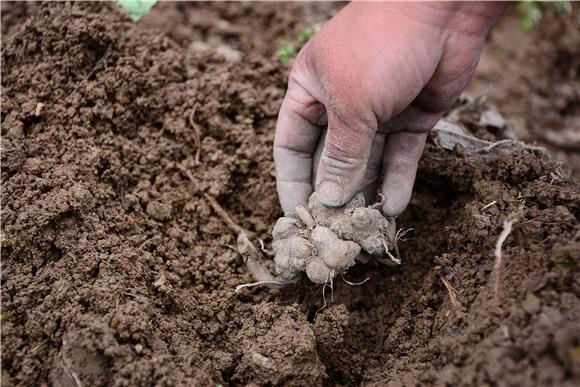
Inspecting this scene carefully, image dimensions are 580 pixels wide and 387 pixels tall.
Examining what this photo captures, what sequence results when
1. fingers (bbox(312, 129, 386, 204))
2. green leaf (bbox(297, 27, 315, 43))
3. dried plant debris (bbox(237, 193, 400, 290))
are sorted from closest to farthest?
dried plant debris (bbox(237, 193, 400, 290)) → fingers (bbox(312, 129, 386, 204)) → green leaf (bbox(297, 27, 315, 43))

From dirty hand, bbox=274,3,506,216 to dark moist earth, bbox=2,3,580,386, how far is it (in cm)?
27

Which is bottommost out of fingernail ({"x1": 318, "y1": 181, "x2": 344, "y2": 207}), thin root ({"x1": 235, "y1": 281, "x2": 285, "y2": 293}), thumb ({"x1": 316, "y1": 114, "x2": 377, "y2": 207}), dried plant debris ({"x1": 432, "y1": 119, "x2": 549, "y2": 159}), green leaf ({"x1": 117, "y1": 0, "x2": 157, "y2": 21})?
thin root ({"x1": 235, "y1": 281, "x2": 285, "y2": 293})

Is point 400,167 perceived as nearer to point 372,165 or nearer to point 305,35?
point 372,165

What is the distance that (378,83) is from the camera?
207 cm

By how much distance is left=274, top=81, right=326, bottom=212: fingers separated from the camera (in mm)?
2504

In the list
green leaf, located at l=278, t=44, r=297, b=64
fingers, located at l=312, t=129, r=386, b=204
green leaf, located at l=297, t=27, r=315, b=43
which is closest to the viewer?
fingers, located at l=312, t=129, r=386, b=204

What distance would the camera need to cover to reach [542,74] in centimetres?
505

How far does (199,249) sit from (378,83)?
113 cm

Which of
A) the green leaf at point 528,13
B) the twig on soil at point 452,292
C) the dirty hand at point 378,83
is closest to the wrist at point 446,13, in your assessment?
the dirty hand at point 378,83

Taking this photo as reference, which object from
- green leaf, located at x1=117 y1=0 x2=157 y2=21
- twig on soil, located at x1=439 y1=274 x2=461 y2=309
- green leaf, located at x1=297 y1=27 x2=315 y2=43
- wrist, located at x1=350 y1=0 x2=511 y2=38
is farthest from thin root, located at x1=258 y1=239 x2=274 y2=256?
green leaf, located at x1=297 y1=27 x2=315 y2=43

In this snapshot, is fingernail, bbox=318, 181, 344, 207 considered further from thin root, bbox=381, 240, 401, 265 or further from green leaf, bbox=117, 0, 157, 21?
green leaf, bbox=117, 0, 157, 21

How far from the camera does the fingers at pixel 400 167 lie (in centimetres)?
245

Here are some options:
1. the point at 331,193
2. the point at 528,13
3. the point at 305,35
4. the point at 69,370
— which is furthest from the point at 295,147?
the point at 528,13

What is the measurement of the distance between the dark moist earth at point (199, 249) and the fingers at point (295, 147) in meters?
0.23
